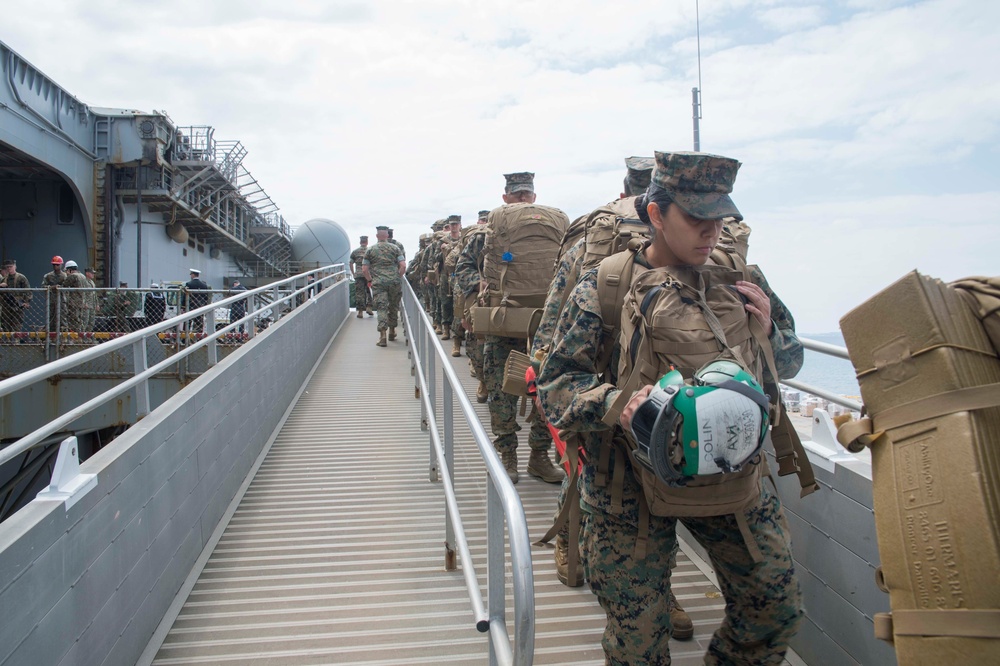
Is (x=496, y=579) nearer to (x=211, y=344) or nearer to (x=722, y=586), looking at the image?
(x=722, y=586)

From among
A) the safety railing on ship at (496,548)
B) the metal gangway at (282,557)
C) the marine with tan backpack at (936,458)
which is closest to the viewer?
the marine with tan backpack at (936,458)

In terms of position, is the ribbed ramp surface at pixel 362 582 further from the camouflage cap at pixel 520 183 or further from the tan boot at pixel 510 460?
the camouflage cap at pixel 520 183

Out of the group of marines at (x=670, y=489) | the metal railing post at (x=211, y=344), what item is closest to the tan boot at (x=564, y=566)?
the group of marines at (x=670, y=489)

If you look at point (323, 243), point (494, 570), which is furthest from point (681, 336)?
point (323, 243)

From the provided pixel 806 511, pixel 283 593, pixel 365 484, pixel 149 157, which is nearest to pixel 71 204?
pixel 149 157

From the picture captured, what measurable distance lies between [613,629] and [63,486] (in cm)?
205

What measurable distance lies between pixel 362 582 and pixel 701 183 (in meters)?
2.83

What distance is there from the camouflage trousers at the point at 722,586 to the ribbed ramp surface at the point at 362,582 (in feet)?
2.04

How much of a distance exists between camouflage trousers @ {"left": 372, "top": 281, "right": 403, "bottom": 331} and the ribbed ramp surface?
292 inches

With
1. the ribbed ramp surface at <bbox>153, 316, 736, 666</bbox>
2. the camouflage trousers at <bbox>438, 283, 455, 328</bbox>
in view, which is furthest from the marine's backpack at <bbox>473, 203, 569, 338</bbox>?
the camouflage trousers at <bbox>438, 283, 455, 328</bbox>

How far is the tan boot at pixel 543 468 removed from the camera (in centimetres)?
530

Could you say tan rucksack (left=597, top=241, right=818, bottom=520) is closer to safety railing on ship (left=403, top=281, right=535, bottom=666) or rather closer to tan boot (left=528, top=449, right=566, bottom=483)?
safety railing on ship (left=403, top=281, right=535, bottom=666)

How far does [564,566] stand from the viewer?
12.5ft

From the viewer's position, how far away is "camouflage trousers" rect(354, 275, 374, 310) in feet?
57.3
